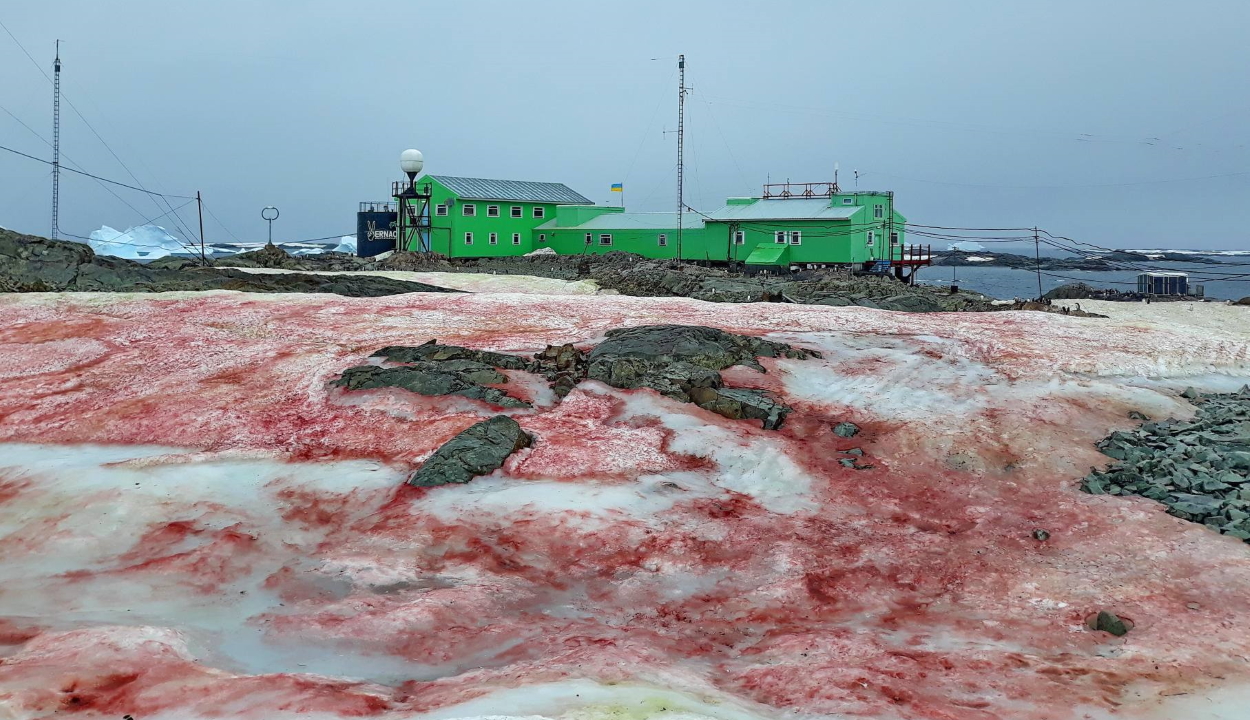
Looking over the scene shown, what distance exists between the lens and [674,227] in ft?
268

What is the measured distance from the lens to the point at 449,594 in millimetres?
12086

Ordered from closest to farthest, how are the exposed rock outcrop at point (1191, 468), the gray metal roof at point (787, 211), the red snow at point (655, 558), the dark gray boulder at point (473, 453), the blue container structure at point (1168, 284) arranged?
the red snow at point (655, 558), the exposed rock outcrop at point (1191, 468), the dark gray boulder at point (473, 453), the blue container structure at point (1168, 284), the gray metal roof at point (787, 211)

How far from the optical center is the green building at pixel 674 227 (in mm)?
75688

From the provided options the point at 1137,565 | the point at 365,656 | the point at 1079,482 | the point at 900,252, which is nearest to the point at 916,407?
the point at 1079,482

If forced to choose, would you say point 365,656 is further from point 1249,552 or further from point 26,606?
point 1249,552

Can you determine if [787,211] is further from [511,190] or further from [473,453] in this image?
[473,453]

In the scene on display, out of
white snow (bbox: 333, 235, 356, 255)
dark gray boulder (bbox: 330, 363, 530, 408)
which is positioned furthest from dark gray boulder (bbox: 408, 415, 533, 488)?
white snow (bbox: 333, 235, 356, 255)

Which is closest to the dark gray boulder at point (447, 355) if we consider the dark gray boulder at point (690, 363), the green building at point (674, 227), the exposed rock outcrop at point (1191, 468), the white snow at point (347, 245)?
the dark gray boulder at point (690, 363)

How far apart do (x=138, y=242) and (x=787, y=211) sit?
64.3 meters

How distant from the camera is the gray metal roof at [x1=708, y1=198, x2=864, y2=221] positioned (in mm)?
75312

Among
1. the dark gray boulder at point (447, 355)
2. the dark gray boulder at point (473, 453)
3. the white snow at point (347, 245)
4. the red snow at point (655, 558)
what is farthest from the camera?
the white snow at point (347, 245)

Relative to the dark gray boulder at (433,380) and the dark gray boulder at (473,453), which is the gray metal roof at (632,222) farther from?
the dark gray boulder at (473,453)

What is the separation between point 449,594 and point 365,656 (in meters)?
1.79

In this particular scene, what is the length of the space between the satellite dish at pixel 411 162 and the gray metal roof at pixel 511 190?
1652 mm
